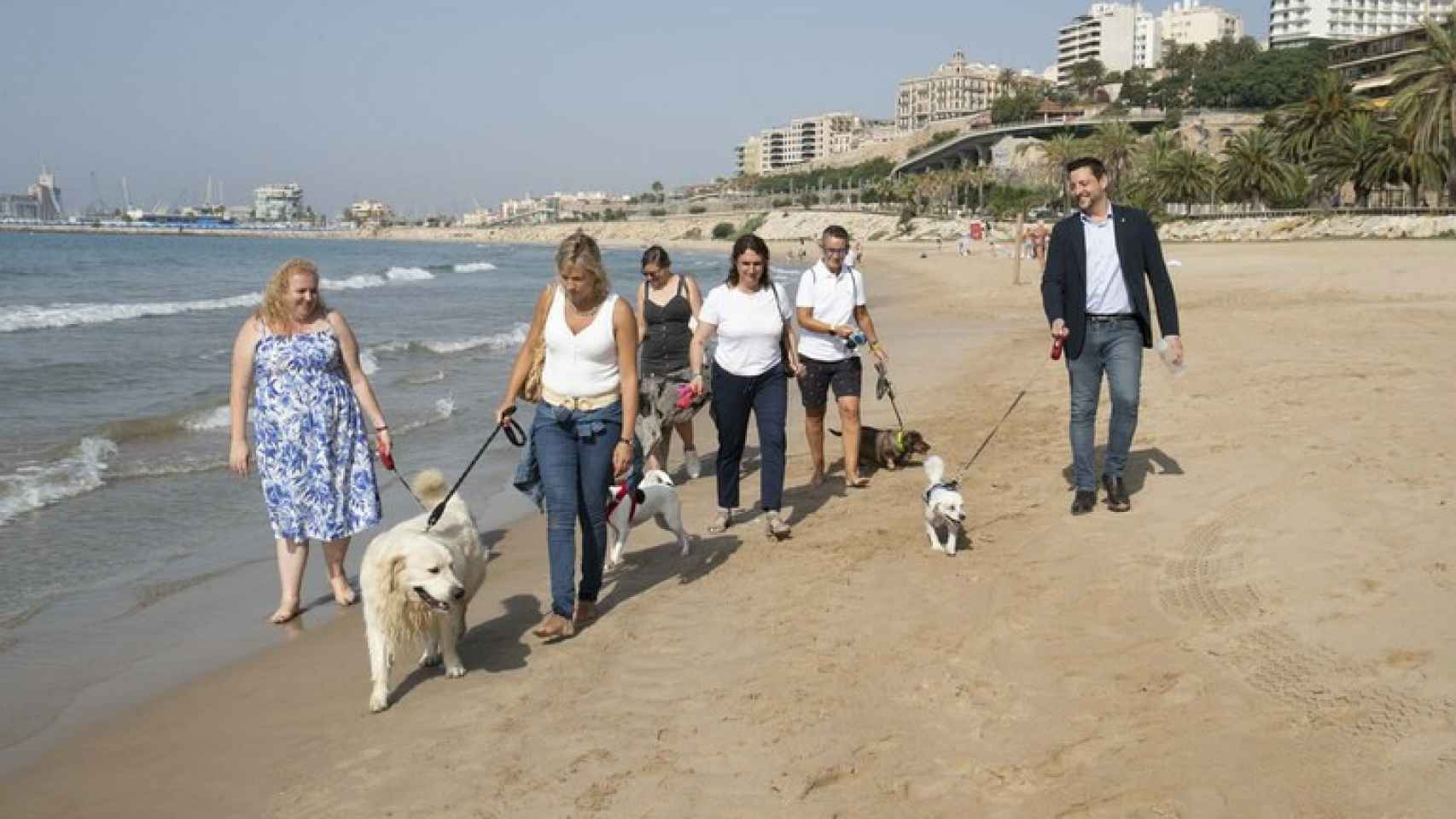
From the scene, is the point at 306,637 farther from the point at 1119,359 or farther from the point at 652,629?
the point at 1119,359

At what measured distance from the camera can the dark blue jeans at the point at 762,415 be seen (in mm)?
6316

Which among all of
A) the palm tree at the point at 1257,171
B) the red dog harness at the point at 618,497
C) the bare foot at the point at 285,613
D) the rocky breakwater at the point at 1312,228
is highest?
the palm tree at the point at 1257,171

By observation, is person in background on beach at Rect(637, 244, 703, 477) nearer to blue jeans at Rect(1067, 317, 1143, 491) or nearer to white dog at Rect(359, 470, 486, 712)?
blue jeans at Rect(1067, 317, 1143, 491)

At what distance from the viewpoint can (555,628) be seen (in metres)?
4.94

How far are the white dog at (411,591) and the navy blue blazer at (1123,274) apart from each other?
359cm

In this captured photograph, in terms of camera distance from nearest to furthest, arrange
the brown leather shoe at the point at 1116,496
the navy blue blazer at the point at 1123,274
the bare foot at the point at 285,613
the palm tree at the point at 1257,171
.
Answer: the bare foot at the point at 285,613 → the navy blue blazer at the point at 1123,274 → the brown leather shoe at the point at 1116,496 → the palm tree at the point at 1257,171

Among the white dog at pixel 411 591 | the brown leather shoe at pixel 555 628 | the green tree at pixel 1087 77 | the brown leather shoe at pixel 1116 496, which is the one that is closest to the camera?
the white dog at pixel 411 591

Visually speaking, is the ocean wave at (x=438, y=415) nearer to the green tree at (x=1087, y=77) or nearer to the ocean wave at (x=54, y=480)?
the ocean wave at (x=54, y=480)

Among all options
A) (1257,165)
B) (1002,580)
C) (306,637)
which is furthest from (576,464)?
(1257,165)

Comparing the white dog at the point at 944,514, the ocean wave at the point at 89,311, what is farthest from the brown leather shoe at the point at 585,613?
the ocean wave at the point at 89,311

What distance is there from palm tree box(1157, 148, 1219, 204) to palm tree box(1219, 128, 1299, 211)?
6.67 feet

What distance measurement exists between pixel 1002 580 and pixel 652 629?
1.73 meters

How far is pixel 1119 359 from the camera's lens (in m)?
6.16

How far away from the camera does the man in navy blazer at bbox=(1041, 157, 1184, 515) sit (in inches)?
238
